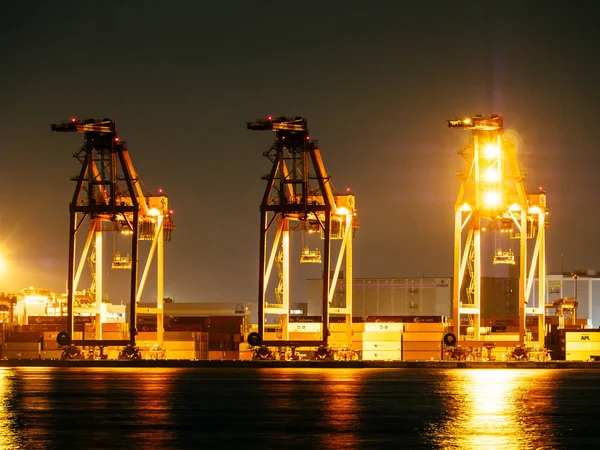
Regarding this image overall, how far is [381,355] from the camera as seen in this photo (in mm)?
86875

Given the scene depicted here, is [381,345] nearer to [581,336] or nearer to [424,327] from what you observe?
[424,327]

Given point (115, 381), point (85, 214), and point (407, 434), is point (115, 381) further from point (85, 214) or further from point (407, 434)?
point (407, 434)

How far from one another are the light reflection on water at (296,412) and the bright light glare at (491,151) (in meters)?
19.2

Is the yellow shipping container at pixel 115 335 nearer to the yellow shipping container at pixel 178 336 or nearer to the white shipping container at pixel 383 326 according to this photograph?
the yellow shipping container at pixel 178 336

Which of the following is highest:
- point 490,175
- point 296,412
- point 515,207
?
point 490,175

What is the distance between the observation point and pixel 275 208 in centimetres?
8169

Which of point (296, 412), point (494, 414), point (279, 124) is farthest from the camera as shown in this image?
point (279, 124)

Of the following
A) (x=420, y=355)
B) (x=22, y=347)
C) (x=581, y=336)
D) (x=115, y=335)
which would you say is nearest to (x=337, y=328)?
(x=420, y=355)

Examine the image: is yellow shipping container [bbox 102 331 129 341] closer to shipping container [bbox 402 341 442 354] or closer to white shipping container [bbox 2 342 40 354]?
white shipping container [bbox 2 342 40 354]

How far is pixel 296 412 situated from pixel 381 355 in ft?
146

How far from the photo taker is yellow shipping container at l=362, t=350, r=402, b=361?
86.3m

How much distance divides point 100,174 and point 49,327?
13.1m

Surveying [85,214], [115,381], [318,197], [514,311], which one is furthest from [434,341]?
[514,311]

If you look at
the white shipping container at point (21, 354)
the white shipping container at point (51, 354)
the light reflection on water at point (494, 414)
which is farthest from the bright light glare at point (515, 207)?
the white shipping container at point (21, 354)
